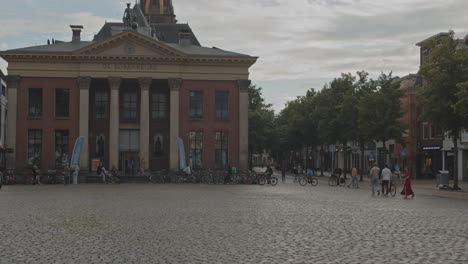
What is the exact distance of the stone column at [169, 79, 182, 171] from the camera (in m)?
69.4

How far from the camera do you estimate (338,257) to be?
12.3 m

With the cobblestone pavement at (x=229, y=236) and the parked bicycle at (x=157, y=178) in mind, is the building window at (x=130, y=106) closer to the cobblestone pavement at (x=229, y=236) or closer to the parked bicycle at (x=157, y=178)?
the parked bicycle at (x=157, y=178)

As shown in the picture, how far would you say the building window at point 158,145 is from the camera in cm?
7250

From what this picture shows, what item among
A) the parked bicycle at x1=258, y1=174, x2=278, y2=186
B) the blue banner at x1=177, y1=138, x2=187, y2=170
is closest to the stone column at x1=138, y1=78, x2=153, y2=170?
the blue banner at x1=177, y1=138, x2=187, y2=170

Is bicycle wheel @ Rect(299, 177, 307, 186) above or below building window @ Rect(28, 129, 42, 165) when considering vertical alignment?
below

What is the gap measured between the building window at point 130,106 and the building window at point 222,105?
8460 mm

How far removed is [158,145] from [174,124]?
398 cm

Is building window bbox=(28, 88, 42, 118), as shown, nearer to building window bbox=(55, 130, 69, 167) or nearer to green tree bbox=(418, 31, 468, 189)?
building window bbox=(55, 130, 69, 167)

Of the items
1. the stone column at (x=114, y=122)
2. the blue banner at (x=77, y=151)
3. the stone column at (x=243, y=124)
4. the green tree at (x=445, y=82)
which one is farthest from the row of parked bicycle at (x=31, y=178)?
the green tree at (x=445, y=82)

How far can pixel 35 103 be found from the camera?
6994 cm

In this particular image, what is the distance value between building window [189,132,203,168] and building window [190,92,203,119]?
182cm

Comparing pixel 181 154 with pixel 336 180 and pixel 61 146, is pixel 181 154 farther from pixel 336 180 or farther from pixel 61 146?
pixel 336 180

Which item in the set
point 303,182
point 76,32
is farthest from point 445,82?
point 76,32

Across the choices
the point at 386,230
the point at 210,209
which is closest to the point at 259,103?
the point at 210,209
